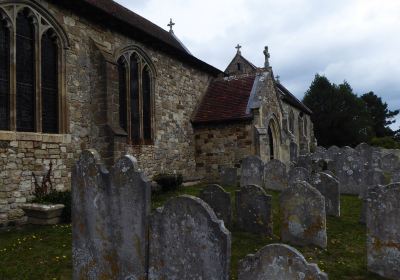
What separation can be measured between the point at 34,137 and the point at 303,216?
7058 mm

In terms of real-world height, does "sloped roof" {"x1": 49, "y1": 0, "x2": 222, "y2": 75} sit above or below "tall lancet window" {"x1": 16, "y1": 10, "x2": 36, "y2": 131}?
above

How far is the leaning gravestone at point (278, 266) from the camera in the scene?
11.5ft

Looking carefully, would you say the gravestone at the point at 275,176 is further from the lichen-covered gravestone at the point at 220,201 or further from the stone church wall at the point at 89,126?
the lichen-covered gravestone at the point at 220,201

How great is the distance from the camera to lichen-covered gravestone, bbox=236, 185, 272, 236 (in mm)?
7781

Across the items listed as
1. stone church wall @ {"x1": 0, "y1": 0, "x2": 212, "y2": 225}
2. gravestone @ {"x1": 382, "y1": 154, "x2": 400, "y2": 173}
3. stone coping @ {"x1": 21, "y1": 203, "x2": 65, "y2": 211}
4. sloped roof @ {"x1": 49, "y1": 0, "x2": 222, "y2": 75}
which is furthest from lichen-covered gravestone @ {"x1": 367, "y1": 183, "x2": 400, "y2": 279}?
gravestone @ {"x1": 382, "y1": 154, "x2": 400, "y2": 173}

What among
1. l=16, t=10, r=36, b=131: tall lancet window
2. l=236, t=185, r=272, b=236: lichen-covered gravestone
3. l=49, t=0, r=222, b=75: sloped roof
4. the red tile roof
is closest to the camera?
l=236, t=185, r=272, b=236: lichen-covered gravestone

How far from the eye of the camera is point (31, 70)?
1012cm

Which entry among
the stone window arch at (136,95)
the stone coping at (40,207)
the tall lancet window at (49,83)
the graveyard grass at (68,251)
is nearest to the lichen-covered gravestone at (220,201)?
the graveyard grass at (68,251)

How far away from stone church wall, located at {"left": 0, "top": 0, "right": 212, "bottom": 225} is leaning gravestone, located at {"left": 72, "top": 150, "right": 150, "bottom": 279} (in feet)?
15.8

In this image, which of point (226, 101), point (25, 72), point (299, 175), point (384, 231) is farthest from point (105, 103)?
point (384, 231)

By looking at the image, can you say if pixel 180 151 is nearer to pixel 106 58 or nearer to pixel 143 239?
pixel 106 58

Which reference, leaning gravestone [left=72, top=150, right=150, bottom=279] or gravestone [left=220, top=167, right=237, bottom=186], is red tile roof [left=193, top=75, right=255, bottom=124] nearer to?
gravestone [left=220, top=167, right=237, bottom=186]

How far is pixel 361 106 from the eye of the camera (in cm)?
4847

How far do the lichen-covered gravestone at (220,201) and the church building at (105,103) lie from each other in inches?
164
